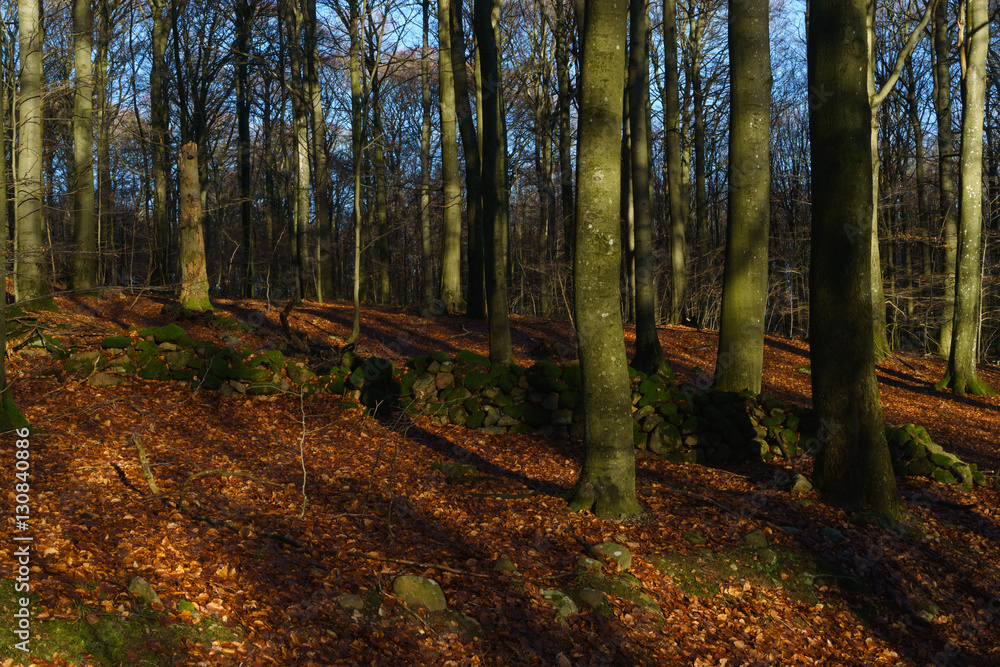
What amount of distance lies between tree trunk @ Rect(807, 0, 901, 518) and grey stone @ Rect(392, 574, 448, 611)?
3.98 m

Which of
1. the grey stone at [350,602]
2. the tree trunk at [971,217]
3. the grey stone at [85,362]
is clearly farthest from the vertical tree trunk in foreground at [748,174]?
the grey stone at [85,362]

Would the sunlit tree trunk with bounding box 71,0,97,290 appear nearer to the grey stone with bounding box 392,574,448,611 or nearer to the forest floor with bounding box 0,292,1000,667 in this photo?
the forest floor with bounding box 0,292,1000,667

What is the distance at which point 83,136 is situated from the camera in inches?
483

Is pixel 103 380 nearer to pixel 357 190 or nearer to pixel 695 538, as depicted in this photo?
pixel 357 190

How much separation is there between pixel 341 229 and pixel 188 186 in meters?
23.5

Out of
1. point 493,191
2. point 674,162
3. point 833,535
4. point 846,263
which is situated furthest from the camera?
point 674,162

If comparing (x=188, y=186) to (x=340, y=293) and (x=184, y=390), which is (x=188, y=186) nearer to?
(x=184, y=390)

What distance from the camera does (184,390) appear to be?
7.73m

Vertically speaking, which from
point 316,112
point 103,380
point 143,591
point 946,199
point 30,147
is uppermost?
point 316,112

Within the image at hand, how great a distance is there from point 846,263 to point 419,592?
4604 millimetres

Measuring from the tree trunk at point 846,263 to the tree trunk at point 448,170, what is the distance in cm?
974

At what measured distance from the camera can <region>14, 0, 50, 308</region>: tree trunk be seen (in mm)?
8609

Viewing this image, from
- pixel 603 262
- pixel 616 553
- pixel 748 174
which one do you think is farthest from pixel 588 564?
pixel 748 174

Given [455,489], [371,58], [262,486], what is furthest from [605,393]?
[371,58]
